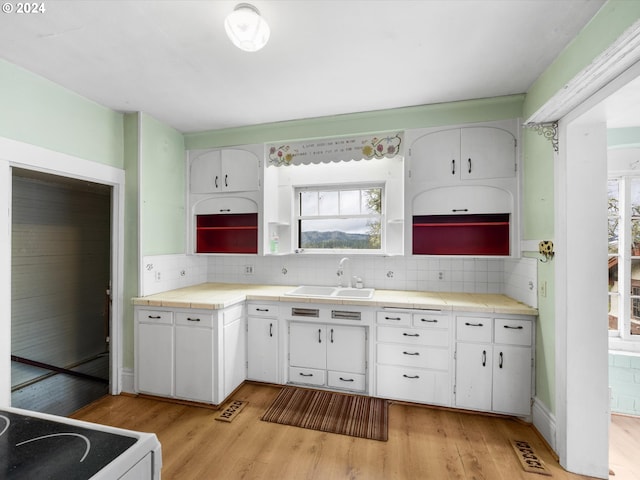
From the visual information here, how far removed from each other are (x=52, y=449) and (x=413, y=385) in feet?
7.49

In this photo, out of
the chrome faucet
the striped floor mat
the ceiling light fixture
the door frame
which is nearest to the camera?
the ceiling light fixture

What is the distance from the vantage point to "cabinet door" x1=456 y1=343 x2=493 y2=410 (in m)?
2.27

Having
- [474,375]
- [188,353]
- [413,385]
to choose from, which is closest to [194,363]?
[188,353]

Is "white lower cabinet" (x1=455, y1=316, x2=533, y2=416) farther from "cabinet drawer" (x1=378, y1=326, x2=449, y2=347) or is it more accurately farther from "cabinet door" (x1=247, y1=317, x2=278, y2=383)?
"cabinet door" (x1=247, y1=317, x2=278, y2=383)

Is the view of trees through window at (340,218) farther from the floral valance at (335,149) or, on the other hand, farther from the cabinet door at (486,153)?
the cabinet door at (486,153)

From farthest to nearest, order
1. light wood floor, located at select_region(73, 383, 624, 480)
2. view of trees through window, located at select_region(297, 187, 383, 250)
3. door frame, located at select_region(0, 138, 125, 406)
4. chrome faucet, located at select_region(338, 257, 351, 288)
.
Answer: view of trees through window, located at select_region(297, 187, 383, 250) < chrome faucet, located at select_region(338, 257, 351, 288) < door frame, located at select_region(0, 138, 125, 406) < light wood floor, located at select_region(73, 383, 624, 480)

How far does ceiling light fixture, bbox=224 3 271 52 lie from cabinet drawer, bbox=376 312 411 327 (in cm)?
210

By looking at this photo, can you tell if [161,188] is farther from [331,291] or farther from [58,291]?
[331,291]

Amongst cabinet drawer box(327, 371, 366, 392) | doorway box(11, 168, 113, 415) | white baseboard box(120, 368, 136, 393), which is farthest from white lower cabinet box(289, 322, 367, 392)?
doorway box(11, 168, 113, 415)

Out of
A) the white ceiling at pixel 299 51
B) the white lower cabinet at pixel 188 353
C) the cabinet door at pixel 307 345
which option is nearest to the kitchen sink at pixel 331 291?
the cabinet door at pixel 307 345

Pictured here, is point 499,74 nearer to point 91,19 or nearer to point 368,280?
point 368,280

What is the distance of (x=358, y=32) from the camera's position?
1.67m

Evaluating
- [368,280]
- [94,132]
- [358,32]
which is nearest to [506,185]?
[368,280]

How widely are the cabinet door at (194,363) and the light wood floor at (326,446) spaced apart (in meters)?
0.14
